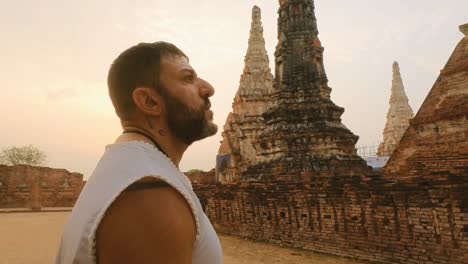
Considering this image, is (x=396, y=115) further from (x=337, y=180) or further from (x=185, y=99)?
(x=185, y=99)

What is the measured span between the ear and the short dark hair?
0.06 ft

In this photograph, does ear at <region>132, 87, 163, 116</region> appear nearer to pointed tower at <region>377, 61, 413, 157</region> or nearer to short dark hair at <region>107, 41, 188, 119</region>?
short dark hair at <region>107, 41, 188, 119</region>

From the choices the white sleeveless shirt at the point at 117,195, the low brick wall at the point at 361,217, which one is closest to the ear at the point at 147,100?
the white sleeveless shirt at the point at 117,195

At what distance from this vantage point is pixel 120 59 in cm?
113

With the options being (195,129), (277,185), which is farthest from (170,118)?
(277,185)

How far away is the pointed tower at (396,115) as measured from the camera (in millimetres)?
25109

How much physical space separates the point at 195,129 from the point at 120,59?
0.31 metres

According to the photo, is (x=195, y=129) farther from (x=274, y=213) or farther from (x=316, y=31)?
(x=316, y=31)

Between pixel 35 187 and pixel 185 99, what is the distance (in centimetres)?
2024

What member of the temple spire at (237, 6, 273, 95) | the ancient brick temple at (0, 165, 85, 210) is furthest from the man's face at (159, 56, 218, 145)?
the temple spire at (237, 6, 273, 95)

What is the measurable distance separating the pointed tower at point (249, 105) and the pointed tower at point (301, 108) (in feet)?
38.2

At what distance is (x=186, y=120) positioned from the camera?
1.09 m

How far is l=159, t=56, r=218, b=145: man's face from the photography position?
3.51 ft

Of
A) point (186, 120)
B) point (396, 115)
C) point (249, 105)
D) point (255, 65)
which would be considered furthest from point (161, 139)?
point (396, 115)
